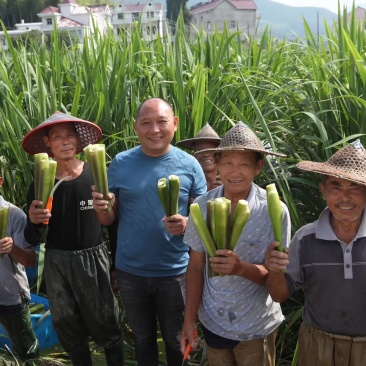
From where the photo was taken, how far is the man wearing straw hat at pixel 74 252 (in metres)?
2.51

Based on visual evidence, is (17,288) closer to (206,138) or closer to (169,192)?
(169,192)

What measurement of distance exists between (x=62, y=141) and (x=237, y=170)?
95 cm

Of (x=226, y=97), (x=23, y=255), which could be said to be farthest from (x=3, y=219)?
(x=226, y=97)

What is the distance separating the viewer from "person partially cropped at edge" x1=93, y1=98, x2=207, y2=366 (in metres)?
2.39

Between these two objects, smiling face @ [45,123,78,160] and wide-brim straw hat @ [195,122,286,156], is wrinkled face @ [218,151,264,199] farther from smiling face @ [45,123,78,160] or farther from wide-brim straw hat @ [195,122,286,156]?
smiling face @ [45,123,78,160]

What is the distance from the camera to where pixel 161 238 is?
7.88ft

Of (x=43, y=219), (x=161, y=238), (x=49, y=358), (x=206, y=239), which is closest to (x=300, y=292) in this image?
(x=161, y=238)

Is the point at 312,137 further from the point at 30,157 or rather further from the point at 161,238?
the point at 30,157

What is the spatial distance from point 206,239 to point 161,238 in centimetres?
64

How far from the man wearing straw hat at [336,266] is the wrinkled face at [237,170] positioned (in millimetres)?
183

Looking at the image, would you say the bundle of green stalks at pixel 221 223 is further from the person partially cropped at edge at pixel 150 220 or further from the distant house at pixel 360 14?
the distant house at pixel 360 14

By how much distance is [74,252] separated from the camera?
2525 mm

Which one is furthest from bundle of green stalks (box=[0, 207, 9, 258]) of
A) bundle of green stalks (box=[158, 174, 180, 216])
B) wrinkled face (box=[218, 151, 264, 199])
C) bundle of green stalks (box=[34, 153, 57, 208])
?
wrinkled face (box=[218, 151, 264, 199])

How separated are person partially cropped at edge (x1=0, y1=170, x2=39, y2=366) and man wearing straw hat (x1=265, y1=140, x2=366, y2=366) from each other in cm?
118
